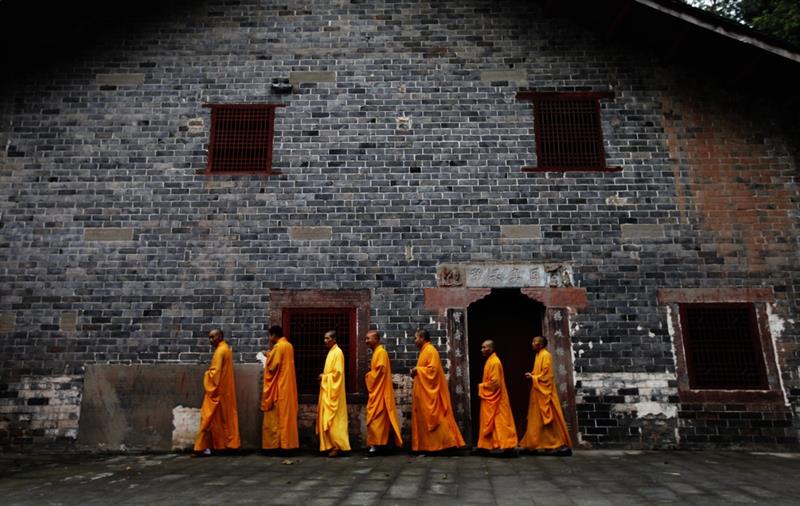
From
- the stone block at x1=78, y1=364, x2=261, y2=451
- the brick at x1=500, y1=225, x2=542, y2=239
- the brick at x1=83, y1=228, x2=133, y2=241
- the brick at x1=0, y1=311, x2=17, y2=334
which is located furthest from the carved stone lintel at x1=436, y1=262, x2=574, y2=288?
the brick at x1=0, y1=311, x2=17, y2=334

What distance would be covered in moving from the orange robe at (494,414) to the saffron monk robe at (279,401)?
2.36 metres

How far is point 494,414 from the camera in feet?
24.5

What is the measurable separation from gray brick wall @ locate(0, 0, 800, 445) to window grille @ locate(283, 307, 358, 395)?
42 centimetres

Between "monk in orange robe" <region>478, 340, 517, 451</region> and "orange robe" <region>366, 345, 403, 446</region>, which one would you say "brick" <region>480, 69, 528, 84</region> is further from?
"orange robe" <region>366, 345, 403, 446</region>

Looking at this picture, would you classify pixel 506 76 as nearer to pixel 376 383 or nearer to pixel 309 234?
pixel 309 234

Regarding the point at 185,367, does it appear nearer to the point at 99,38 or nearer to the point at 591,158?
the point at 99,38

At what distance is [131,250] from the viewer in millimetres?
8570

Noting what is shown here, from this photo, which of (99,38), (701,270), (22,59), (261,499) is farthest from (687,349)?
(22,59)

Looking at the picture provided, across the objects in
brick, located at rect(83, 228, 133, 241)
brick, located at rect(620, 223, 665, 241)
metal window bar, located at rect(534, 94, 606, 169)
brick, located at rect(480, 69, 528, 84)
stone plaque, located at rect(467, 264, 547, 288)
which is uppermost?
brick, located at rect(480, 69, 528, 84)

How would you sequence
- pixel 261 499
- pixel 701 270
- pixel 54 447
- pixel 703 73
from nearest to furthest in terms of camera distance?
pixel 261 499, pixel 54 447, pixel 701 270, pixel 703 73

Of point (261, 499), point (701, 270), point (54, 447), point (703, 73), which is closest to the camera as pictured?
point (261, 499)

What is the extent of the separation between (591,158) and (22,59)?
8.78 meters

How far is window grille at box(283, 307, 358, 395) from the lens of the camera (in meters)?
8.23

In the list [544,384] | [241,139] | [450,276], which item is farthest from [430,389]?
[241,139]
